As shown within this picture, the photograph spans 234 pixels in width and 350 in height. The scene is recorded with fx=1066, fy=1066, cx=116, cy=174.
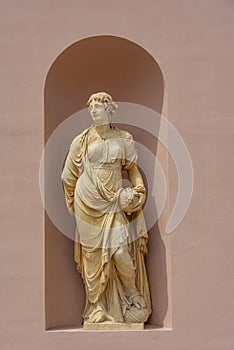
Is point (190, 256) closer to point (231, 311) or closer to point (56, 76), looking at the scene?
point (231, 311)

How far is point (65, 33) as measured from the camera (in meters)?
8.29

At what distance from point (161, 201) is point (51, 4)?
69.4 inches

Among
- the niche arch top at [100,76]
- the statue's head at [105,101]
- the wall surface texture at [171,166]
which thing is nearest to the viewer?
the wall surface texture at [171,166]

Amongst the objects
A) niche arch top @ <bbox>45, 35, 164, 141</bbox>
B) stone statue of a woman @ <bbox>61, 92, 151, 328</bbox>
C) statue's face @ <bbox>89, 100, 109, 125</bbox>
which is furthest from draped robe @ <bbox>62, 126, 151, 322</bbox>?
niche arch top @ <bbox>45, 35, 164, 141</bbox>

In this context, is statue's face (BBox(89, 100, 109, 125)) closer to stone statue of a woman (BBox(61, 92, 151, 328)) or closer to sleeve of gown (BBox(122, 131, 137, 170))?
stone statue of a woman (BBox(61, 92, 151, 328))

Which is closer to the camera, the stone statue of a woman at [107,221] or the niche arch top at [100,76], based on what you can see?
the stone statue of a woman at [107,221]

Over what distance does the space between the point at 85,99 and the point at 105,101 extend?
1.77 ft

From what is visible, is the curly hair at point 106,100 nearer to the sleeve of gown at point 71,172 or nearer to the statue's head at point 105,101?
the statue's head at point 105,101

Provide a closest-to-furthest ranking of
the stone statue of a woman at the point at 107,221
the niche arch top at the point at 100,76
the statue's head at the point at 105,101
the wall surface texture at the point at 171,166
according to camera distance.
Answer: the wall surface texture at the point at 171,166
the stone statue of a woman at the point at 107,221
the statue's head at the point at 105,101
the niche arch top at the point at 100,76

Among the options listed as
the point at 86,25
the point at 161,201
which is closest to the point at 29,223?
the point at 161,201

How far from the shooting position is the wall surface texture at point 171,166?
801cm

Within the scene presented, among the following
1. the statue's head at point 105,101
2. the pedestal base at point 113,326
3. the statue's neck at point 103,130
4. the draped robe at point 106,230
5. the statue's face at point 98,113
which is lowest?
the pedestal base at point 113,326

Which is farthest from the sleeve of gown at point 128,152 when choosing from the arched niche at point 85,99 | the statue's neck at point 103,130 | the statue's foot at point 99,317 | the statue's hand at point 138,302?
the statue's foot at point 99,317

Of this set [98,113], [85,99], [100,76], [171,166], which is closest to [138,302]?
[171,166]
